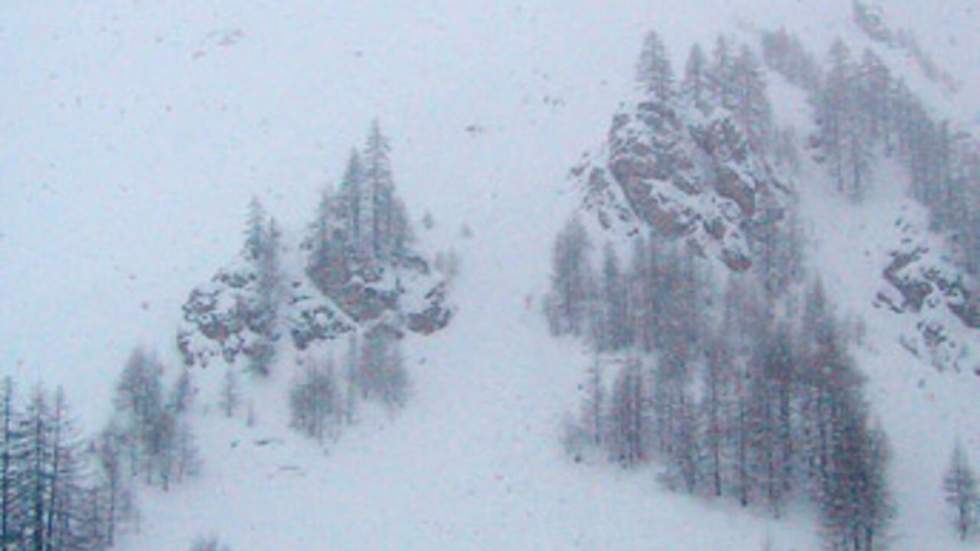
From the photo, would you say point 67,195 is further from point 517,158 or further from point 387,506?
point 387,506

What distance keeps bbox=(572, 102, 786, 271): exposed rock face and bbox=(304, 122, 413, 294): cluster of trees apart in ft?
50.9

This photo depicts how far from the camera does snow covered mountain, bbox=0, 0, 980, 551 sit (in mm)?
52875

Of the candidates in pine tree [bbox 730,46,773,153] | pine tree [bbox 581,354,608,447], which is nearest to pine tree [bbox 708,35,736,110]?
pine tree [bbox 730,46,773,153]

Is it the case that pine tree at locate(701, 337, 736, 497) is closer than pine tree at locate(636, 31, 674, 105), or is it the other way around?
pine tree at locate(701, 337, 736, 497)

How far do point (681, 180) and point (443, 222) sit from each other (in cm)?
1935

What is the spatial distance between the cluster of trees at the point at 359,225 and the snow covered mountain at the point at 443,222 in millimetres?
1908

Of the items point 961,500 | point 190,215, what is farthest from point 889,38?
point 190,215

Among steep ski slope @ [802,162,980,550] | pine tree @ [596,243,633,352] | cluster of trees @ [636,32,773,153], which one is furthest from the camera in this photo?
cluster of trees @ [636,32,773,153]

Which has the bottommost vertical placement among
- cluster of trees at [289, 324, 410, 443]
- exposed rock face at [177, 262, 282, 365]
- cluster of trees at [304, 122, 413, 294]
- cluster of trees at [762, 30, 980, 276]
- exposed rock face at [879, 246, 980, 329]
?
cluster of trees at [289, 324, 410, 443]

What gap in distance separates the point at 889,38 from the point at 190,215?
3303 inches

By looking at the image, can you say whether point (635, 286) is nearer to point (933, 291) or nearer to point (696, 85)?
point (933, 291)

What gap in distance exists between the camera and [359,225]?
7088 cm

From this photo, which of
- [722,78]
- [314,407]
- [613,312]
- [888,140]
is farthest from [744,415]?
[888,140]

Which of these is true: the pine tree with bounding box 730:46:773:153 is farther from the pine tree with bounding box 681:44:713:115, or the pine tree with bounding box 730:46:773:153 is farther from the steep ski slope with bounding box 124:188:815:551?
the steep ski slope with bounding box 124:188:815:551
